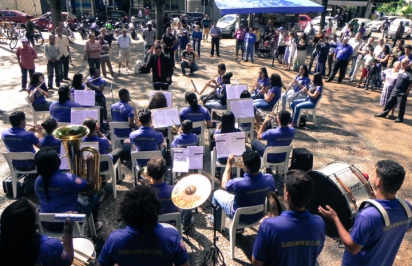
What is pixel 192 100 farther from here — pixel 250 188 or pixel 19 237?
pixel 19 237

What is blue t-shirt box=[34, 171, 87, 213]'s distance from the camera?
3572 millimetres

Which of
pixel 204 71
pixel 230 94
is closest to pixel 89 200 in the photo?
pixel 230 94

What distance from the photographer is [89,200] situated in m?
4.12

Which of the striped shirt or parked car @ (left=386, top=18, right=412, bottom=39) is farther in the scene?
parked car @ (left=386, top=18, right=412, bottom=39)

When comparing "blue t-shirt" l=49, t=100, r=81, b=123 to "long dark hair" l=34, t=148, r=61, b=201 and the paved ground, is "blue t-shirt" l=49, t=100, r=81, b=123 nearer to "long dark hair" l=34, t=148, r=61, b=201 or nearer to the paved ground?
the paved ground

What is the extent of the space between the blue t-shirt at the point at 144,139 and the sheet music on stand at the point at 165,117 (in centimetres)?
60

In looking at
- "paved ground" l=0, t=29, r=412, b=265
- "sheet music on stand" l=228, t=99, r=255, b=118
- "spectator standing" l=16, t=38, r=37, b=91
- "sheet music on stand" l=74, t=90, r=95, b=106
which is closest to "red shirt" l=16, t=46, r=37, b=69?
"spectator standing" l=16, t=38, r=37, b=91

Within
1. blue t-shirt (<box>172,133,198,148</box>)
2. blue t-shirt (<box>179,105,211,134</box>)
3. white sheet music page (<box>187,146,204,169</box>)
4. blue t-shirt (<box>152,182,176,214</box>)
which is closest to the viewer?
blue t-shirt (<box>152,182,176,214</box>)

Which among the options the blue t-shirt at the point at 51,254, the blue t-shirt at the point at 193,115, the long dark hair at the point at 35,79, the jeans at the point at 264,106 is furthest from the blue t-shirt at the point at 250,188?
the long dark hair at the point at 35,79

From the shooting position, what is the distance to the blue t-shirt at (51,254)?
2398 millimetres

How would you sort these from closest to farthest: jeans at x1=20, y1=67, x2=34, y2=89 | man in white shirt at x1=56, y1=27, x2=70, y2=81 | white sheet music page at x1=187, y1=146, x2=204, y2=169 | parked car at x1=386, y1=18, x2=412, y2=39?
white sheet music page at x1=187, y1=146, x2=204, y2=169 → jeans at x1=20, y1=67, x2=34, y2=89 → man in white shirt at x1=56, y1=27, x2=70, y2=81 → parked car at x1=386, y1=18, x2=412, y2=39

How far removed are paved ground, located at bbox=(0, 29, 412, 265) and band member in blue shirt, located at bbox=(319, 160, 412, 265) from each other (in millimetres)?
1475

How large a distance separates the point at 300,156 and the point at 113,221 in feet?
10.4

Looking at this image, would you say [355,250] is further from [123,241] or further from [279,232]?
[123,241]
